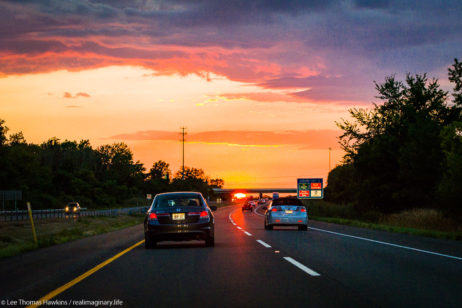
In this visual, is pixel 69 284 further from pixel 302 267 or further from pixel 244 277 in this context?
pixel 302 267

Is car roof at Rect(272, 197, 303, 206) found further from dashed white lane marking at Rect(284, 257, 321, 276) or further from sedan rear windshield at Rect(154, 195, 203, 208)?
dashed white lane marking at Rect(284, 257, 321, 276)

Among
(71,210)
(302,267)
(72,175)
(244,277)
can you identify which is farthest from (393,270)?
(72,175)

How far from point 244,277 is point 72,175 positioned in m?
107

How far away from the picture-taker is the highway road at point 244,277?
7.47 metres

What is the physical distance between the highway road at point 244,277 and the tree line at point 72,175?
72.6 m

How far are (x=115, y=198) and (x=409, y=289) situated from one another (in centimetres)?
12265

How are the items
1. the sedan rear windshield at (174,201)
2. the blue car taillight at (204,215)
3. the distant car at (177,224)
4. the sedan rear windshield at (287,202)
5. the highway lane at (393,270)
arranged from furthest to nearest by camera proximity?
1. the sedan rear windshield at (287,202)
2. the sedan rear windshield at (174,201)
3. the blue car taillight at (204,215)
4. the distant car at (177,224)
5. the highway lane at (393,270)

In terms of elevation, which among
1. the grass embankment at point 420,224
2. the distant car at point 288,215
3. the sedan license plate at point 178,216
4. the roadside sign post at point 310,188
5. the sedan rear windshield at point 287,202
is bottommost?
the grass embankment at point 420,224

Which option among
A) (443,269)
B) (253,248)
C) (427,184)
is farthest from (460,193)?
(443,269)

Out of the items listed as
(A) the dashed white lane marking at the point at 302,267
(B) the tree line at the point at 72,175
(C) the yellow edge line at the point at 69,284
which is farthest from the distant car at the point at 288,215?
(B) the tree line at the point at 72,175

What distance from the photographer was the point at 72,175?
112 metres

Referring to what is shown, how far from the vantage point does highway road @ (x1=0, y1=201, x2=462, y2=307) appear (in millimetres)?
7473

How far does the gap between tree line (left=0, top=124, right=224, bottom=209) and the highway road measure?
7258cm

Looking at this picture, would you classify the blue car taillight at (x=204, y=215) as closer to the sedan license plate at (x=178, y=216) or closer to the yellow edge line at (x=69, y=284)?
the sedan license plate at (x=178, y=216)
